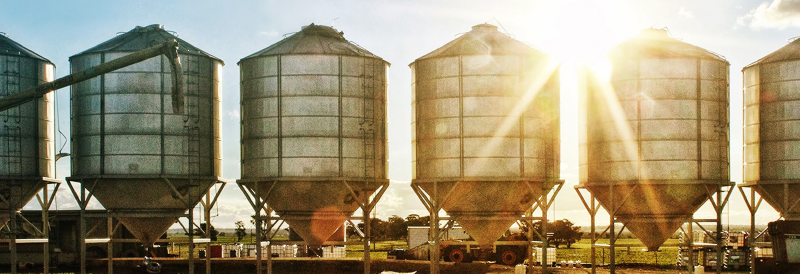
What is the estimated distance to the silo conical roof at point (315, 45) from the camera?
3547 centimetres

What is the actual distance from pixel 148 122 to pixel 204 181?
3600 millimetres

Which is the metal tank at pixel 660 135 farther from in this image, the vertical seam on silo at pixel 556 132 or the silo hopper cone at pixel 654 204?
the vertical seam on silo at pixel 556 132

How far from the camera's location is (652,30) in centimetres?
3797

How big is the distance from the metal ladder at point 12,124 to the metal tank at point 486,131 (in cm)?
1841

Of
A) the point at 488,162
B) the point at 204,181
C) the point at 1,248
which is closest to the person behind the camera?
the point at 488,162

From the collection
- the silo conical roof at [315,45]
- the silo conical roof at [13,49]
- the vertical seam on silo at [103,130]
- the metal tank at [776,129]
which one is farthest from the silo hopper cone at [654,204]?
the silo conical roof at [13,49]

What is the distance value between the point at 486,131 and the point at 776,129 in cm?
1483

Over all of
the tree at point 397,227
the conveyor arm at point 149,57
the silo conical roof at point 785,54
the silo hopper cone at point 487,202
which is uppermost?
Answer: the silo conical roof at point 785,54

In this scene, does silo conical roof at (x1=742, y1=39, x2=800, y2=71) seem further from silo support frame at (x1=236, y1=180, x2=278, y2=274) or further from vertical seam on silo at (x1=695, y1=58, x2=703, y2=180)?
silo support frame at (x1=236, y1=180, x2=278, y2=274)

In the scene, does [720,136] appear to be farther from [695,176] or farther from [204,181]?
[204,181]

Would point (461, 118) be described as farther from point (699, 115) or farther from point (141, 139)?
point (141, 139)

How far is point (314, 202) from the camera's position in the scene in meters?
35.3

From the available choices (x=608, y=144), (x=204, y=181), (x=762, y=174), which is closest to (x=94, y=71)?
(x=204, y=181)

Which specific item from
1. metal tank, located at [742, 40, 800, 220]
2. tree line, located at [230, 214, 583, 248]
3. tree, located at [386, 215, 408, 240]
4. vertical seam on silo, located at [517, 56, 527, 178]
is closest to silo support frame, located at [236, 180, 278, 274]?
vertical seam on silo, located at [517, 56, 527, 178]
